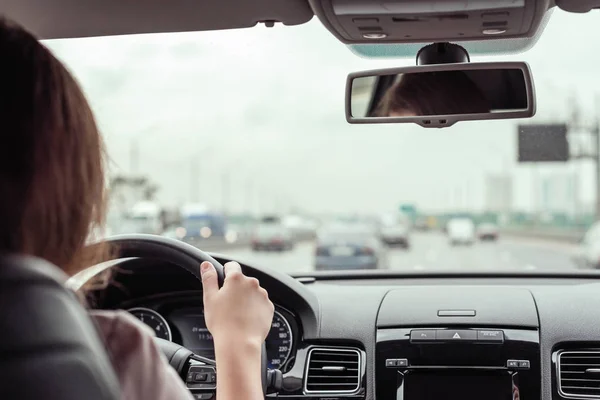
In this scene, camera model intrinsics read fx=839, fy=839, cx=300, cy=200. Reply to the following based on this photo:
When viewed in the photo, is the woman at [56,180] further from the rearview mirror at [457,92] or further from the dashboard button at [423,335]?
the dashboard button at [423,335]

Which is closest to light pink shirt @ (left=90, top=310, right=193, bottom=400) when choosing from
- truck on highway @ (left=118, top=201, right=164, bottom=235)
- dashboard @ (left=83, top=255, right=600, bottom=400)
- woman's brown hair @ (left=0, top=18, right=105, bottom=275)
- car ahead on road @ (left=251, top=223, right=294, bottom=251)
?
woman's brown hair @ (left=0, top=18, right=105, bottom=275)

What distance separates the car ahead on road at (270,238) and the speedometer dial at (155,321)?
36.2 metres

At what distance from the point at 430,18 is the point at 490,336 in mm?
1658

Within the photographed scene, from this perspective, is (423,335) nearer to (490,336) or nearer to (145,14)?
(490,336)

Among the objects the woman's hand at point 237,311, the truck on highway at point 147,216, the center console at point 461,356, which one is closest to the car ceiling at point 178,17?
the center console at point 461,356

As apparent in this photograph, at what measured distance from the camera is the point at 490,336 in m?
4.21

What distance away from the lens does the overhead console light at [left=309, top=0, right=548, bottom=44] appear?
329cm

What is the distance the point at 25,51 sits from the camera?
4.47ft

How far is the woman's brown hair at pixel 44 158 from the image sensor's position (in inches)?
48.0

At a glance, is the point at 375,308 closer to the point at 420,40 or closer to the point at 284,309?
the point at 284,309

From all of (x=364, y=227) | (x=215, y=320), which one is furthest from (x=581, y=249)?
(x=215, y=320)

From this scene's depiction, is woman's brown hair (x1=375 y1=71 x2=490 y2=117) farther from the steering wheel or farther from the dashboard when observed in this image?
the steering wheel

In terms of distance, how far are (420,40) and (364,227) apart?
2320cm

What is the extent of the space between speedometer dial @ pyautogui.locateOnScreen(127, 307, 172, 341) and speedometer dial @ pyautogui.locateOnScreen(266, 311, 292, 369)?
0.52 meters
